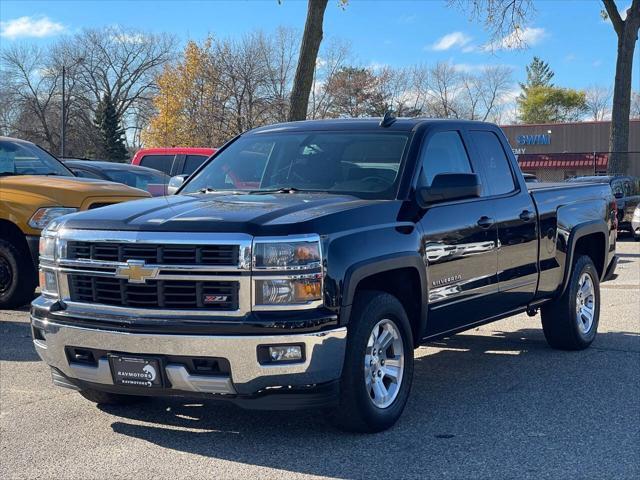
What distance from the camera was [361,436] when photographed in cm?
485

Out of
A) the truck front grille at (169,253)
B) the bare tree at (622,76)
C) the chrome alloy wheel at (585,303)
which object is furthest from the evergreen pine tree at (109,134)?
the truck front grille at (169,253)

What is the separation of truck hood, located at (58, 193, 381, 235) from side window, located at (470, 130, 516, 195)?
1616mm

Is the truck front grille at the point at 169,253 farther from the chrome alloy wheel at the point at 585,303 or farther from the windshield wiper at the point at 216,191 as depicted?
the chrome alloy wheel at the point at 585,303

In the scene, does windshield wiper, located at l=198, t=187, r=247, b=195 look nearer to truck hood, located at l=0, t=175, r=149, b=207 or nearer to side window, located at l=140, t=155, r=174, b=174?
truck hood, located at l=0, t=175, r=149, b=207

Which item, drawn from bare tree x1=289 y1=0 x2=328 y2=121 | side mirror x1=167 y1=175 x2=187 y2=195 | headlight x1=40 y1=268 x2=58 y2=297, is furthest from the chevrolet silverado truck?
bare tree x1=289 y1=0 x2=328 y2=121

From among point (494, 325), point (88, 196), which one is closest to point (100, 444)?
point (88, 196)

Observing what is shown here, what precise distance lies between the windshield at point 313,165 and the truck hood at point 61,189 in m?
2.88

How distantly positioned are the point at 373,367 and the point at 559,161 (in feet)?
158

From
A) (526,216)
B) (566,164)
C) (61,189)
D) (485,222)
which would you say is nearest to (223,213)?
(485,222)

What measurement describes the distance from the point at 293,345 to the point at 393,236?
108 centimetres

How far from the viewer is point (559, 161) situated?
166ft

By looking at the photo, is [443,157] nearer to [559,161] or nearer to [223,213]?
[223,213]

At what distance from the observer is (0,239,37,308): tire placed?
8.75 m

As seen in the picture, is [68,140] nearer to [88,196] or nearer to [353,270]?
[88,196]
